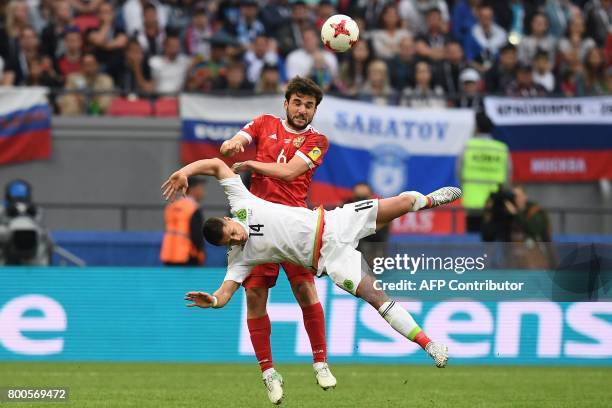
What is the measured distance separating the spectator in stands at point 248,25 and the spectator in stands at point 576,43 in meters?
5.08

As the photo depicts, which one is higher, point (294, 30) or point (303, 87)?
point (303, 87)

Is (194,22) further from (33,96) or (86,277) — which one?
(86,277)

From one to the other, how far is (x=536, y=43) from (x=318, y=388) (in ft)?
36.8

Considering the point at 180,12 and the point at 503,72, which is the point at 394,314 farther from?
the point at 180,12

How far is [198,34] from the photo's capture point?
2167cm

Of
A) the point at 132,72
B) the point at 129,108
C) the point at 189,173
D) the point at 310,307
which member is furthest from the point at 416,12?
the point at 189,173

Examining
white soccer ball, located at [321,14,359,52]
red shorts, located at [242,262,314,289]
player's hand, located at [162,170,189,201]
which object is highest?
white soccer ball, located at [321,14,359,52]

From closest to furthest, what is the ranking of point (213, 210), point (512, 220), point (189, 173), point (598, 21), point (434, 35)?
point (189, 173), point (512, 220), point (213, 210), point (434, 35), point (598, 21)

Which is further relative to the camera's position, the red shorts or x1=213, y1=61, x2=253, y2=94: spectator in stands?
x1=213, y1=61, x2=253, y2=94: spectator in stands

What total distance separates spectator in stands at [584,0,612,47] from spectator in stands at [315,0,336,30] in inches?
185

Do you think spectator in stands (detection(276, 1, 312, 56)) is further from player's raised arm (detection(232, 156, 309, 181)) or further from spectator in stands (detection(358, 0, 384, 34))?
player's raised arm (detection(232, 156, 309, 181))

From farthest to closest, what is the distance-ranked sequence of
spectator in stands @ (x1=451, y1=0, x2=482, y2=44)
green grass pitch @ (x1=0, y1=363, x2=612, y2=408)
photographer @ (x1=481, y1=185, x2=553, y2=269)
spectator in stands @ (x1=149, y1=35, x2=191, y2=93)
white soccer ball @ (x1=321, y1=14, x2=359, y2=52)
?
spectator in stands @ (x1=451, y1=0, x2=482, y2=44), spectator in stands @ (x1=149, y1=35, x2=191, y2=93), photographer @ (x1=481, y1=185, x2=553, y2=269), white soccer ball @ (x1=321, y1=14, x2=359, y2=52), green grass pitch @ (x1=0, y1=363, x2=612, y2=408)

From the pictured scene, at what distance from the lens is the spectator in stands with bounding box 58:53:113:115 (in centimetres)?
2042

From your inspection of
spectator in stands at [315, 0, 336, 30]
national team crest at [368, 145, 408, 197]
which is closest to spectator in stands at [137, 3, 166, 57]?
spectator in stands at [315, 0, 336, 30]
